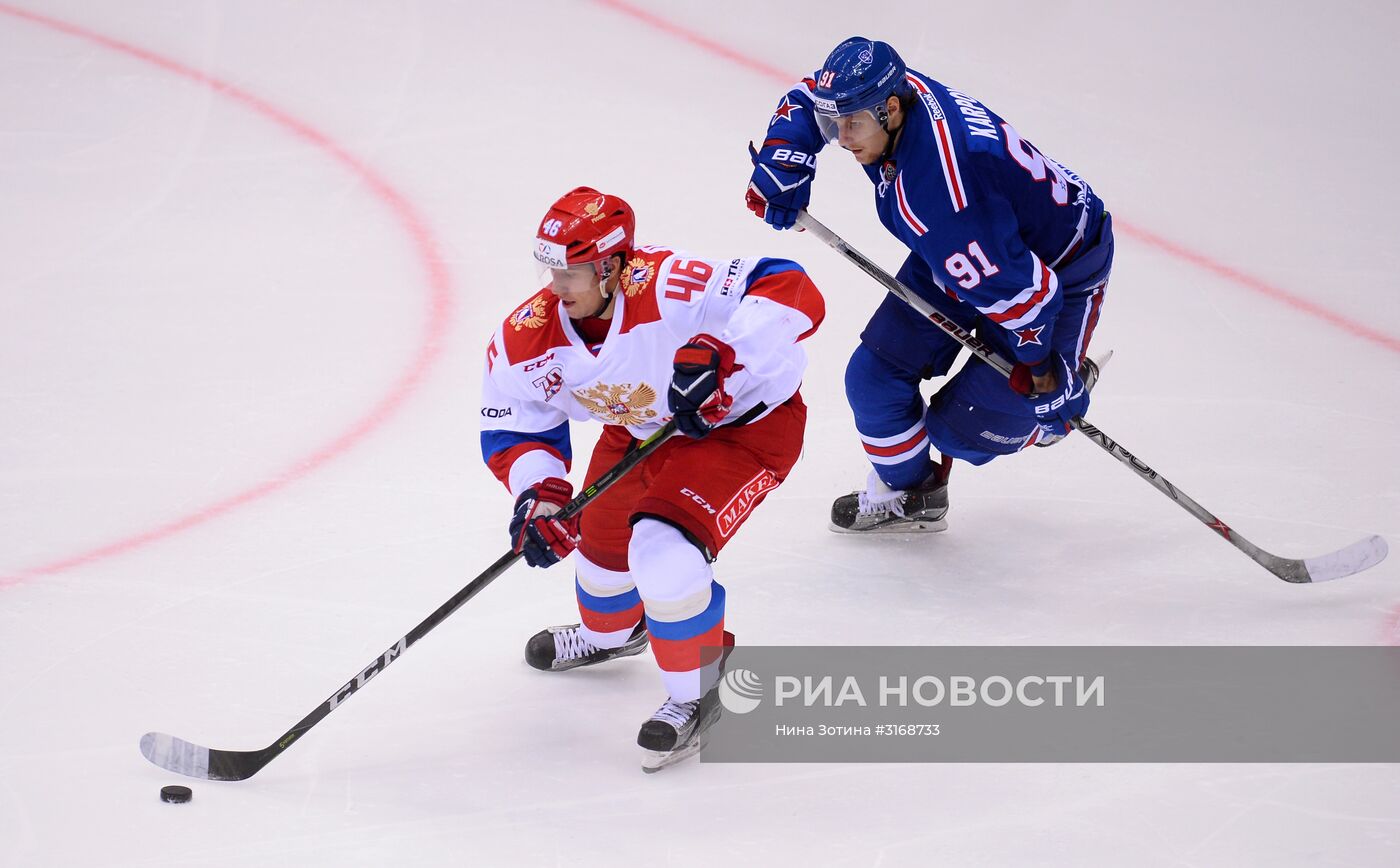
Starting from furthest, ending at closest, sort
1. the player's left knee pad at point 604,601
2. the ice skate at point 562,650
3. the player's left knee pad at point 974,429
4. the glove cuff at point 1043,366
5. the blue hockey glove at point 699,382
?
the player's left knee pad at point 974,429 → the glove cuff at point 1043,366 → the ice skate at point 562,650 → the player's left knee pad at point 604,601 → the blue hockey glove at point 699,382

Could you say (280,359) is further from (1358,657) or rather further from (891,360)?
(1358,657)

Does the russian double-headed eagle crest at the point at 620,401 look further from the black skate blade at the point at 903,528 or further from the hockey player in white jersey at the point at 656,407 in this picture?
the black skate blade at the point at 903,528

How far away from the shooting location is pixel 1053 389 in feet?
12.2

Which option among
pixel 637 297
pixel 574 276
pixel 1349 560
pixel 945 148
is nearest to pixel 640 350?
pixel 637 297

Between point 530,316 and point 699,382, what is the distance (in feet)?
1.44

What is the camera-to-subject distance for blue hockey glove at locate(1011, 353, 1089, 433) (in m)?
3.71

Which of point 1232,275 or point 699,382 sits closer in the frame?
point 699,382

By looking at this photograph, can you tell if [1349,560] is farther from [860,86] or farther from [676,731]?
[676,731]

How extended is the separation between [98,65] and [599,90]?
2.11 m

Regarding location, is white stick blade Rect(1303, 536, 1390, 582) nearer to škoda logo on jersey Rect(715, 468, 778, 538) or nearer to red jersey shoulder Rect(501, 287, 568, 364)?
škoda logo on jersey Rect(715, 468, 778, 538)

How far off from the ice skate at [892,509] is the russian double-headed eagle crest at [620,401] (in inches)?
39.5

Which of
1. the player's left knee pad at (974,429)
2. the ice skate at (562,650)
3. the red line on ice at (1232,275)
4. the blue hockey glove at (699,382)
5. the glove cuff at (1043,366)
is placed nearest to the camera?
the blue hockey glove at (699,382)

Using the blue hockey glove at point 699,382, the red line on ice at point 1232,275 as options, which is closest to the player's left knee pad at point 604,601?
the blue hockey glove at point 699,382

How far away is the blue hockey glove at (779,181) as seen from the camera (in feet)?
12.3
